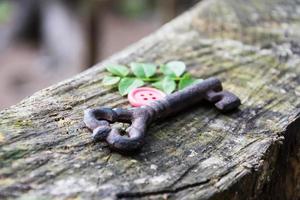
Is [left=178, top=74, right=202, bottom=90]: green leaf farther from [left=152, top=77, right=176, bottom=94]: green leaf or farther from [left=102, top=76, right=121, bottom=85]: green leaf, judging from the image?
[left=102, top=76, right=121, bottom=85]: green leaf

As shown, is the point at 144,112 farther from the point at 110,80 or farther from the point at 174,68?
the point at 174,68

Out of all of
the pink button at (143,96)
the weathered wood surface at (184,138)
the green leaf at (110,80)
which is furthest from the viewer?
the green leaf at (110,80)

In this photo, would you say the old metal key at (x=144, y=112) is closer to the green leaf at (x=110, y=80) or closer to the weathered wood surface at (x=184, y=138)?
the weathered wood surface at (x=184, y=138)

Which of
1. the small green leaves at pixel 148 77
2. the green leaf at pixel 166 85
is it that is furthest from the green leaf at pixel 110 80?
the green leaf at pixel 166 85

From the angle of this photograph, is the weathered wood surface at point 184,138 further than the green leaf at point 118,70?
No

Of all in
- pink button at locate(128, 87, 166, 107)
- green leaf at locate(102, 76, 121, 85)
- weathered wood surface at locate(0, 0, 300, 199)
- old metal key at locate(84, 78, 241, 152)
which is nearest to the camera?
weathered wood surface at locate(0, 0, 300, 199)

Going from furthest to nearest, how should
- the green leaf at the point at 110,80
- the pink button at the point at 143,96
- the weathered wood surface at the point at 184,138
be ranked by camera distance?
the green leaf at the point at 110,80, the pink button at the point at 143,96, the weathered wood surface at the point at 184,138

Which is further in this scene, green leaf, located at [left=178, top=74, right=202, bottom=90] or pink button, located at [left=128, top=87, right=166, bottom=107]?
green leaf, located at [left=178, top=74, right=202, bottom=90]

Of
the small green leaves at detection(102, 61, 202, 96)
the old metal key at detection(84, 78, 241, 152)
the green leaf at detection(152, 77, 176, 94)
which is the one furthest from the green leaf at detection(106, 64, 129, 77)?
the old metal key at detection(84, 78, 241, 152)
